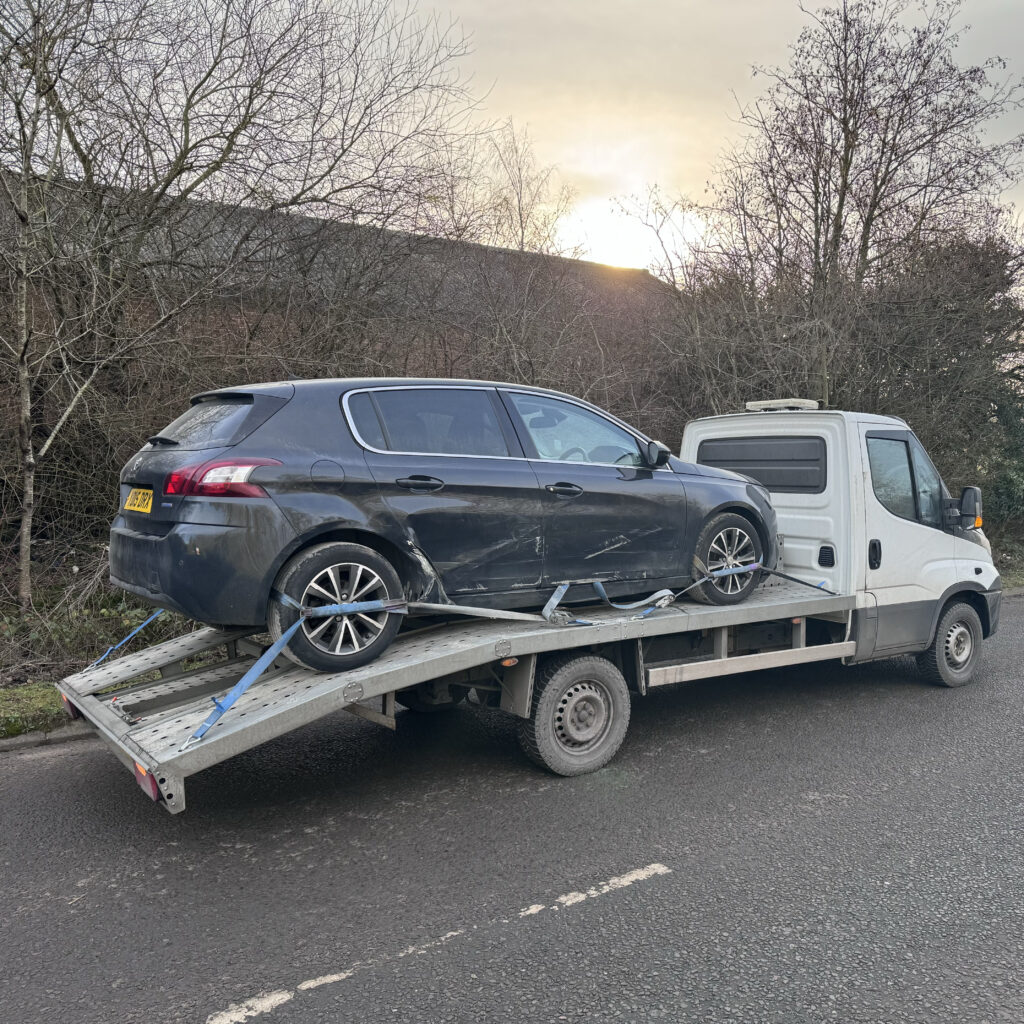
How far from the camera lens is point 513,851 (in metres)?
3.97

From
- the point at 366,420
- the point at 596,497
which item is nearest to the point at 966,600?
the point at 596,497

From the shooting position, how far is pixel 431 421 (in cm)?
474

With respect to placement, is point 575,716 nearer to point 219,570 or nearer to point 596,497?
point 596,497

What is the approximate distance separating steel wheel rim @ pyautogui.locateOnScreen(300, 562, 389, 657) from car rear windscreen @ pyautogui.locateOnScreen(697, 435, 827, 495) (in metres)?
3.71

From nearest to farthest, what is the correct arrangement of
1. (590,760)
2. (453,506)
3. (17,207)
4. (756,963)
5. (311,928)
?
1. (756,963)
2. (311,928)
3. (453,506)
4. (590,760)
5. (17,207)

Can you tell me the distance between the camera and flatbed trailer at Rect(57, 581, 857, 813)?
12.3 ft

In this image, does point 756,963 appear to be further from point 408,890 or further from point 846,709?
point 846,709

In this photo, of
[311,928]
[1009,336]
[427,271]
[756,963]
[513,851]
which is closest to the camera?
[756,963]

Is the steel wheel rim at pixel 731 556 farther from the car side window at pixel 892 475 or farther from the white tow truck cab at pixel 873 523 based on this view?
the car side window at pixel 892 475

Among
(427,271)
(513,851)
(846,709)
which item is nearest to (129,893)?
(513,851)

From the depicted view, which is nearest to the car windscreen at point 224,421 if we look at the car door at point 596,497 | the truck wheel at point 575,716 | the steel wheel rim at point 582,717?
the car door at point 596,497

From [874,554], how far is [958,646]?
1463 mm

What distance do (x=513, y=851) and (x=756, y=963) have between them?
1254 millimetres

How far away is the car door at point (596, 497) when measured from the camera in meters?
5.00
